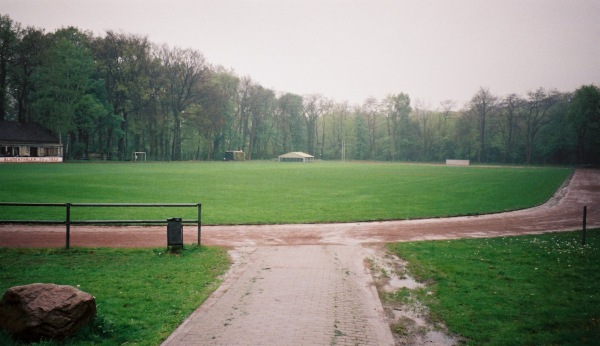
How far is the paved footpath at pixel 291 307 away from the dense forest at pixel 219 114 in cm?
6631

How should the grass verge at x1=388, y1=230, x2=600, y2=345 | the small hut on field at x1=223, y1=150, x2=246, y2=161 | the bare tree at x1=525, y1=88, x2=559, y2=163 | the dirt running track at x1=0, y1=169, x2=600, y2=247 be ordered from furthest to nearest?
the small hut on field at x1=223, y1=150, x2=246, y2=161 → the bare tree at x1=525, y1=88, x2=559, y2=163 → the dirt running track at x1=0, y1=169, x2=600, y2=247 → the grass verge at x1=388, y1=230, x2=600, y2=345

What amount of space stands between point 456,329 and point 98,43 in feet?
262

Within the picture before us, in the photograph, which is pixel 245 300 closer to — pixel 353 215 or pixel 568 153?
pixel 353 215

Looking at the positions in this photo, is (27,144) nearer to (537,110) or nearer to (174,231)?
(174,231)

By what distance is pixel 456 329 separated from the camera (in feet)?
20.4

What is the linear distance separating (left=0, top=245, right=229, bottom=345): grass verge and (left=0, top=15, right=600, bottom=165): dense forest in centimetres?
6259

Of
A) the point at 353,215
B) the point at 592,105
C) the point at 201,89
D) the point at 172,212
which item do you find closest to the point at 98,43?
the point at 201,89

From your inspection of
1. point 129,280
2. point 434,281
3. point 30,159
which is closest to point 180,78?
point 30,159

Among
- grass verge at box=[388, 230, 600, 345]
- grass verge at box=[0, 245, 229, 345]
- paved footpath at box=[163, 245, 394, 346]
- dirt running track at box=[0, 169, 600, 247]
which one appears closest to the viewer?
paved footpath at box=[163, 245, 394, 346]

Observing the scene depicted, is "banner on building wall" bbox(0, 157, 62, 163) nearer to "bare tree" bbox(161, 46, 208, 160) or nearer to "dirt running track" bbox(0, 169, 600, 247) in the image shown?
"bare tree" bbox(161, 46, 208, 160)

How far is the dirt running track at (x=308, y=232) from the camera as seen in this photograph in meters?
12.2

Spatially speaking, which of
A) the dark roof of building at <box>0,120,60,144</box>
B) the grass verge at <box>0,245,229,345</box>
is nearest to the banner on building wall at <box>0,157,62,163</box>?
the dark roof of building at <box>0,120,60,144</box>

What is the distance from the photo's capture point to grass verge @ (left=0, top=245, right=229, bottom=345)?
5.72m

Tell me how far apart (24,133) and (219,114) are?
3628cm
